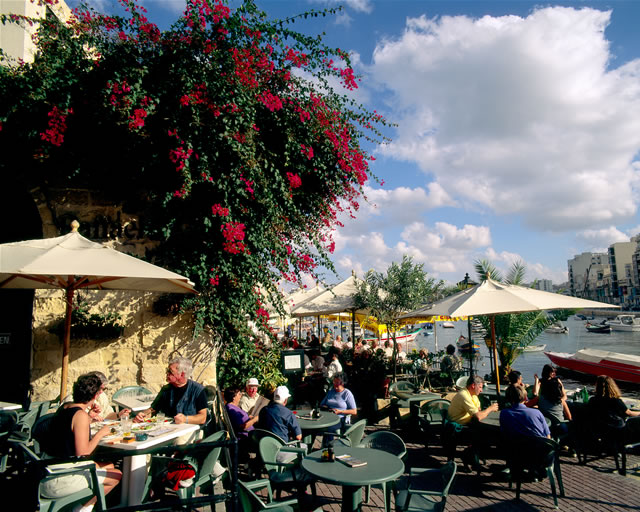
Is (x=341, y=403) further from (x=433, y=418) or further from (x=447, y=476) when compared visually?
(x=447, y=476)

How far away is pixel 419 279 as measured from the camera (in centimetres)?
1254

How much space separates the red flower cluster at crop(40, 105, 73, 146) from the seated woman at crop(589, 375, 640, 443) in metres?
8.82

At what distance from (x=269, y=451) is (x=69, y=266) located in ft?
9.37

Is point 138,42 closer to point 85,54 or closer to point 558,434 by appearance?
point 85,54

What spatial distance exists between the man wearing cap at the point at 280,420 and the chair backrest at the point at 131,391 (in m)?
2.32

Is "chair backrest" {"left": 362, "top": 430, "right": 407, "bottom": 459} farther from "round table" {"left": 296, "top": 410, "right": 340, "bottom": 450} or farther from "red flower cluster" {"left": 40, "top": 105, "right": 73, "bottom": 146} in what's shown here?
"red flower cluster" {"left": 40, "top": 105, "right": 73, "bottom": 146}

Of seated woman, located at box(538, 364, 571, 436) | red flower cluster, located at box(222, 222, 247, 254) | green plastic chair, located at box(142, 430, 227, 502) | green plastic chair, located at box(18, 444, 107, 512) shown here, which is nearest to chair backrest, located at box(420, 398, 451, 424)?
seated woman, located at box(538, 364, 571, 436)

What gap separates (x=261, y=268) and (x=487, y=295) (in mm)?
3995

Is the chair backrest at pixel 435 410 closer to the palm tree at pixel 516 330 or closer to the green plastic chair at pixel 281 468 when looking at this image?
the green plastic chair at pixel 281 468

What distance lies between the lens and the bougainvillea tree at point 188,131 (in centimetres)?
616

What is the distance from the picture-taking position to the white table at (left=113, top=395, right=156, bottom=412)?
17.5ft

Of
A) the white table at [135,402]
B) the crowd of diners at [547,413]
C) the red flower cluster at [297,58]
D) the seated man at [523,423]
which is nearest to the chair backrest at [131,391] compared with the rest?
the white table at [135,402]

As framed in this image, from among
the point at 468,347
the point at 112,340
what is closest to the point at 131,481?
the point at 112,340

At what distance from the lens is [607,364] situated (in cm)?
1662
